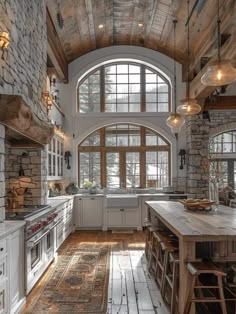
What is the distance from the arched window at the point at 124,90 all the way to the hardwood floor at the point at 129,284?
394 cm

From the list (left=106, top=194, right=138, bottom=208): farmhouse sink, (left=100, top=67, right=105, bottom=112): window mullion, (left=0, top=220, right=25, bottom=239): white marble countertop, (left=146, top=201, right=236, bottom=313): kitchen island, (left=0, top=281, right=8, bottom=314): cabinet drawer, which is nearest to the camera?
(left=146, top=201, right=236, bottom=313): kitchen island

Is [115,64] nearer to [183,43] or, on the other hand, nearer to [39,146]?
[183,43]

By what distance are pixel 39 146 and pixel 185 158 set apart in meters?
4.74

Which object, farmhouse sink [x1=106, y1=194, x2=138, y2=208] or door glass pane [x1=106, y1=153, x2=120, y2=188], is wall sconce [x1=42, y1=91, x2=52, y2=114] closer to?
farmhouse sink [x1=106, y1=194, x2=138, y2=208]

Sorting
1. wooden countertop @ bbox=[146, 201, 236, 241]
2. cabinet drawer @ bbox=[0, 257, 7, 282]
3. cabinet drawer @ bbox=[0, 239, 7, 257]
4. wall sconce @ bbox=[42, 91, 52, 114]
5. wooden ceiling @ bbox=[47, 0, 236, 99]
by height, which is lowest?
cabinet drawer @ bbox=[0, 257, 7, 282]

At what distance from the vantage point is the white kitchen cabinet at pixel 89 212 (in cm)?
787

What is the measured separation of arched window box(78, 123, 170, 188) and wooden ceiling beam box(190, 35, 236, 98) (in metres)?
1.87

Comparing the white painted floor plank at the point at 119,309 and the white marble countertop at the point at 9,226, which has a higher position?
the white marble countertop at the point at 9,226

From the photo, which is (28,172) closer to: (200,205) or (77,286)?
(77,286)

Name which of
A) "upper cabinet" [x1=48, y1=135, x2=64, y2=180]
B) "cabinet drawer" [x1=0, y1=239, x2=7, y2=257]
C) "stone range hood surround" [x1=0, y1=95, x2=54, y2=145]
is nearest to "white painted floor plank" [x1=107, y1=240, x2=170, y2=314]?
"cabinet drawer" [x1=0, y1=239, x2=7, y2=257]

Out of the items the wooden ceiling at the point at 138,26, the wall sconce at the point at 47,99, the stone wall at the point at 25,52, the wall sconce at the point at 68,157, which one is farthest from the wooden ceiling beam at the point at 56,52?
the wall sconce at the point at 68,157

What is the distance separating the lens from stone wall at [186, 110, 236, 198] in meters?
7.96

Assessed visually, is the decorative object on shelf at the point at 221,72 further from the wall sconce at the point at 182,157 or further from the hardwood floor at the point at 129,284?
the wall sconce at the point at 182,157

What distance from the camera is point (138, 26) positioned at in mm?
7684
